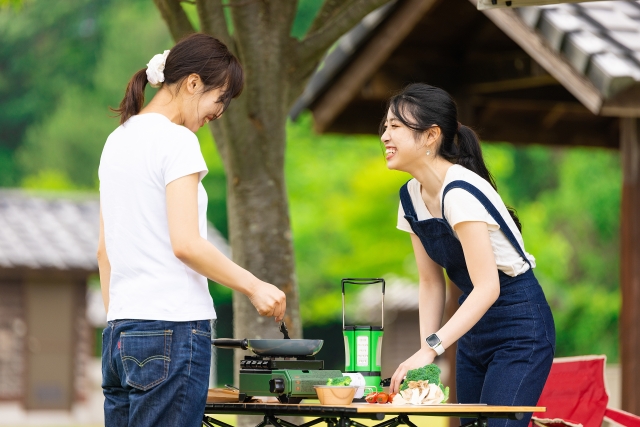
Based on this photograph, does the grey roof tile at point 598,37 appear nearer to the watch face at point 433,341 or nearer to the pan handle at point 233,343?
the watch face at point 433,341

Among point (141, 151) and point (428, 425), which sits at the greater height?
point (141, 151)

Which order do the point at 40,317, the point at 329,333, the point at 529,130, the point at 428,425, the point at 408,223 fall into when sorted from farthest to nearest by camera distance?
the point at 329,333 → the point at 40,317 → the point at 428,425 → the point at 529,130 → the point at 408,223

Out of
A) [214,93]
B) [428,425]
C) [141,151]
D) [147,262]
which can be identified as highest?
[214,93]

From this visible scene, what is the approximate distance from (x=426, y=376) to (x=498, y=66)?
4.84 meters

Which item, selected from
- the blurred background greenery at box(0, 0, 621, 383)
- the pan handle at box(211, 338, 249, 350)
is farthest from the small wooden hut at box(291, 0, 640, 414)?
the blurred background greenery at box(0, 0, 621, 383)

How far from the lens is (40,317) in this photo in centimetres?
1761

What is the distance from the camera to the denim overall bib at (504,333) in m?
2.91

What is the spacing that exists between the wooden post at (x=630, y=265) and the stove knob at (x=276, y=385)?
12.0ft

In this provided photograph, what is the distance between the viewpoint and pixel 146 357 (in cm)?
240

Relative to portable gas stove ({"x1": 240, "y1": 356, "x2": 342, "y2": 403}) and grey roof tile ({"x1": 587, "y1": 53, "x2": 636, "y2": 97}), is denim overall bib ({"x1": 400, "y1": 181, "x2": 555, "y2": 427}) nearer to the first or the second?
portable gas stove ({"x1": 240, "y1": 356, "x2": 342, "y2": 403})

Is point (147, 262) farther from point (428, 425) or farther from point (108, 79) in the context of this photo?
point (108, 79)

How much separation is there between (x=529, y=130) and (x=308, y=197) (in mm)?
11403

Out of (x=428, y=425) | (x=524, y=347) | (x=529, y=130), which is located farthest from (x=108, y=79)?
(x=524, y=347)

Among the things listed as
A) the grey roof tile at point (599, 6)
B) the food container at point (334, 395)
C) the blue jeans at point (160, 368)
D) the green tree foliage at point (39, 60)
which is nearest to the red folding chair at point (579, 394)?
the food container at point (334, 395)
